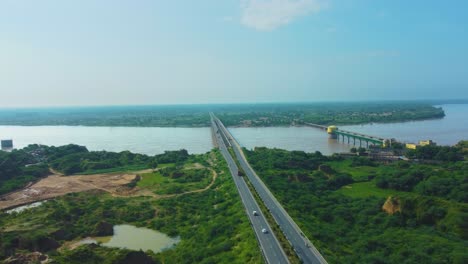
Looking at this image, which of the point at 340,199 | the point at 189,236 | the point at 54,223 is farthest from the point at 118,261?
the point at 340,199

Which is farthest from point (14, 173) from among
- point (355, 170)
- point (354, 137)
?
point (354, 137)

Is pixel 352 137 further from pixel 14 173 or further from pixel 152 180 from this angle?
pixel 14 173

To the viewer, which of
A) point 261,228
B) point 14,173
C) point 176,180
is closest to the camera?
point 261,228

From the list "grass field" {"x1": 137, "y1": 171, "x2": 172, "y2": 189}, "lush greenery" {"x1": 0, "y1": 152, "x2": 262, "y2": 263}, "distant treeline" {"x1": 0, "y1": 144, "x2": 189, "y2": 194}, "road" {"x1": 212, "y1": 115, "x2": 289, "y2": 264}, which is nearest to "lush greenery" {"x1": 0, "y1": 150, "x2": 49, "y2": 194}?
"distant treeline" {"x1": 0, "y1": 144, "x2": 189, "y2": 194}

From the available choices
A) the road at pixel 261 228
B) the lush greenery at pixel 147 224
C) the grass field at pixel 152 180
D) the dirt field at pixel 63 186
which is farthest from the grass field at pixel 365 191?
the dirt field at pixel 63 186

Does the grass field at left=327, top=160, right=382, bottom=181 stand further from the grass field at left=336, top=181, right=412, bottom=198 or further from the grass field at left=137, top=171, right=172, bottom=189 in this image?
the grass field at left=137, top=171, right=172, bottom=189
